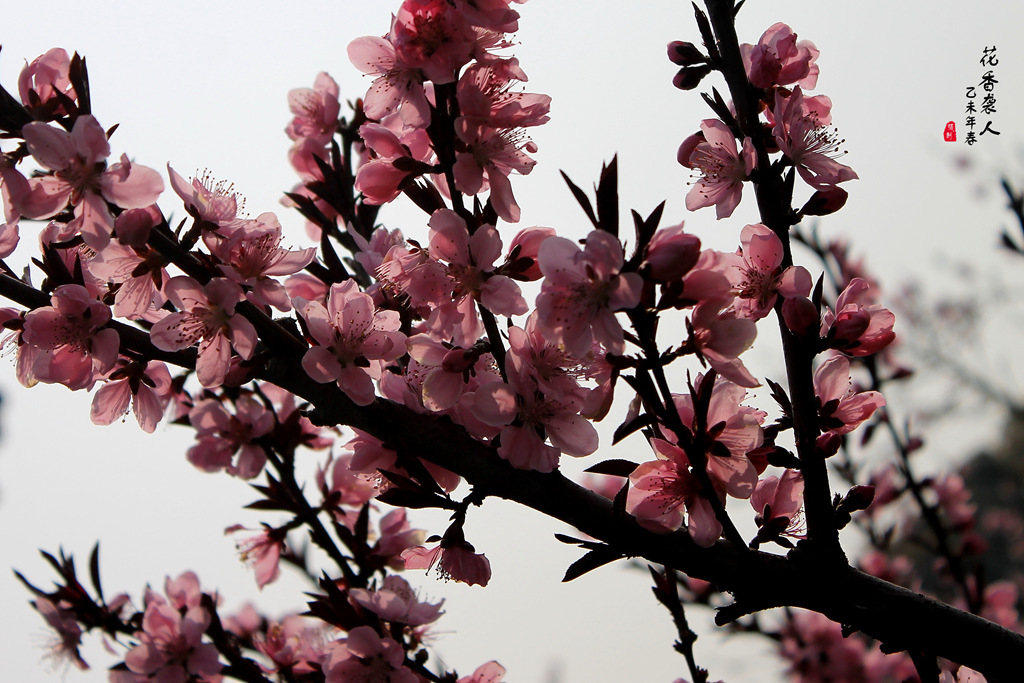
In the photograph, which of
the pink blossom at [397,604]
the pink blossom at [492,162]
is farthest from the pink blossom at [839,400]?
the pink blossom at [397,604]

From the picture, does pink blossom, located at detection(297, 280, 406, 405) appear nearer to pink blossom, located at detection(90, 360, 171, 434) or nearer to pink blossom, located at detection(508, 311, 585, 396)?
pink blossom, located at detection(508, 311, 585, 396)

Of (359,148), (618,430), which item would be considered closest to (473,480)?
(618,430)

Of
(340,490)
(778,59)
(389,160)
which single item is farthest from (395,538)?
(778,59)

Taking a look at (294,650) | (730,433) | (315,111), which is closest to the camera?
(730,433)

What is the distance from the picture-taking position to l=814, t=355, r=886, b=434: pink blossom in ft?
4.75

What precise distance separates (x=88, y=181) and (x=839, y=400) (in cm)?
158

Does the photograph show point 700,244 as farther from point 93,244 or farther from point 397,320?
point 93,244

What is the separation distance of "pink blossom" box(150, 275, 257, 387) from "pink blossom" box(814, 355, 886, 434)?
120cm

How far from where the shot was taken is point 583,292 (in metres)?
1.18

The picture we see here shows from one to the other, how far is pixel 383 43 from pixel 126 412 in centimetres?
106

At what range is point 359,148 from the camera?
232 cm

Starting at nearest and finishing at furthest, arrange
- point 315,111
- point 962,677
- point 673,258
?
point 673,258 → point 962,677 → point 315,111

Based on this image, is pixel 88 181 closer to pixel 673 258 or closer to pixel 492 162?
pixel 492 162

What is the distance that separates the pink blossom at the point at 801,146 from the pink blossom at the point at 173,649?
2.15m
